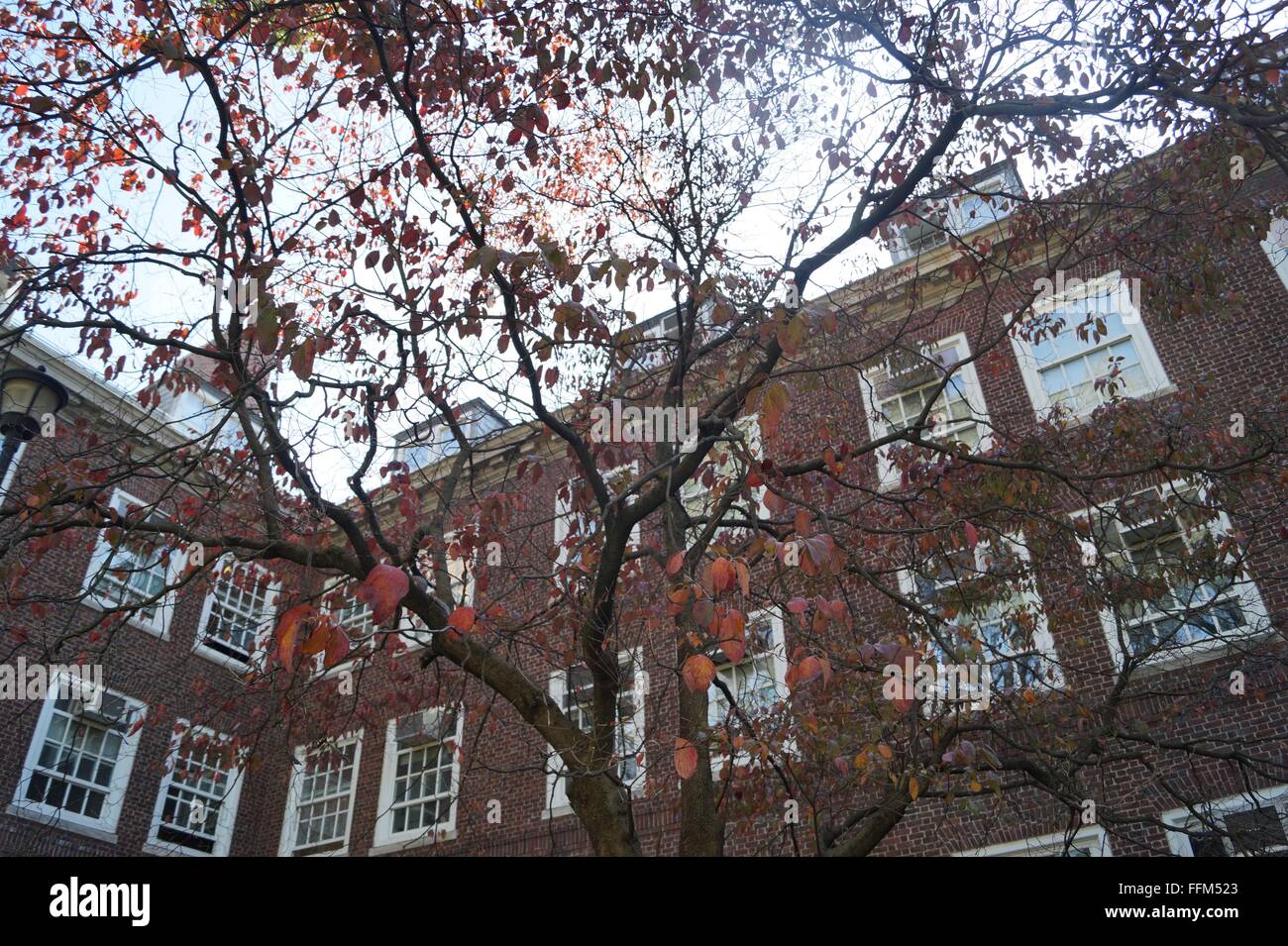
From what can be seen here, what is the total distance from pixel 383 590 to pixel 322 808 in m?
15.0

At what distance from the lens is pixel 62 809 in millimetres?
14734

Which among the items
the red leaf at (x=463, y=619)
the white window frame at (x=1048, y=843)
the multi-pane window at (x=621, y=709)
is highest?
the multi-pane window at (x=621, y=709)

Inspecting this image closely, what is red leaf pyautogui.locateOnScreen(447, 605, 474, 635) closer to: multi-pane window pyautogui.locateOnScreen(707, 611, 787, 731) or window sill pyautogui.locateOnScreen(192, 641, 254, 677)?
multi-pane window pyautogui.locateOnScreen(707, 611, 787, 731)

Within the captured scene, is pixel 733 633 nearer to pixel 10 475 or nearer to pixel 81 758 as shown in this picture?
pixel 10 475

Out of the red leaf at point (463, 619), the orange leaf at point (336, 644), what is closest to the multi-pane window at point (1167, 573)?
the red leaf at point (463, 619)

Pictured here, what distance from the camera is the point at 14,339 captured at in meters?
6.33

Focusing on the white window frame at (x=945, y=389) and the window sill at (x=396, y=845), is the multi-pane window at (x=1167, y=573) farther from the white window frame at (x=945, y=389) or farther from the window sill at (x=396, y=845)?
the window sill at (x=396, y=845)

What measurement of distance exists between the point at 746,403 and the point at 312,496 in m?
2.96

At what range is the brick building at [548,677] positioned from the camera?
9.84 meters

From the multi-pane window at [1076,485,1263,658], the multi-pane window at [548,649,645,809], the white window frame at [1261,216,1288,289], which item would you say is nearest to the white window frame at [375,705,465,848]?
the multi-pane window at [548,649,645,809]

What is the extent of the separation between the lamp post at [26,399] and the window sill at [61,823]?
8.84 m

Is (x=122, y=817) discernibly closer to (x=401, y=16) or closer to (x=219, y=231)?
(x=219, y=231)

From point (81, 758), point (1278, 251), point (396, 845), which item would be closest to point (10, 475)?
point (81, 758)
